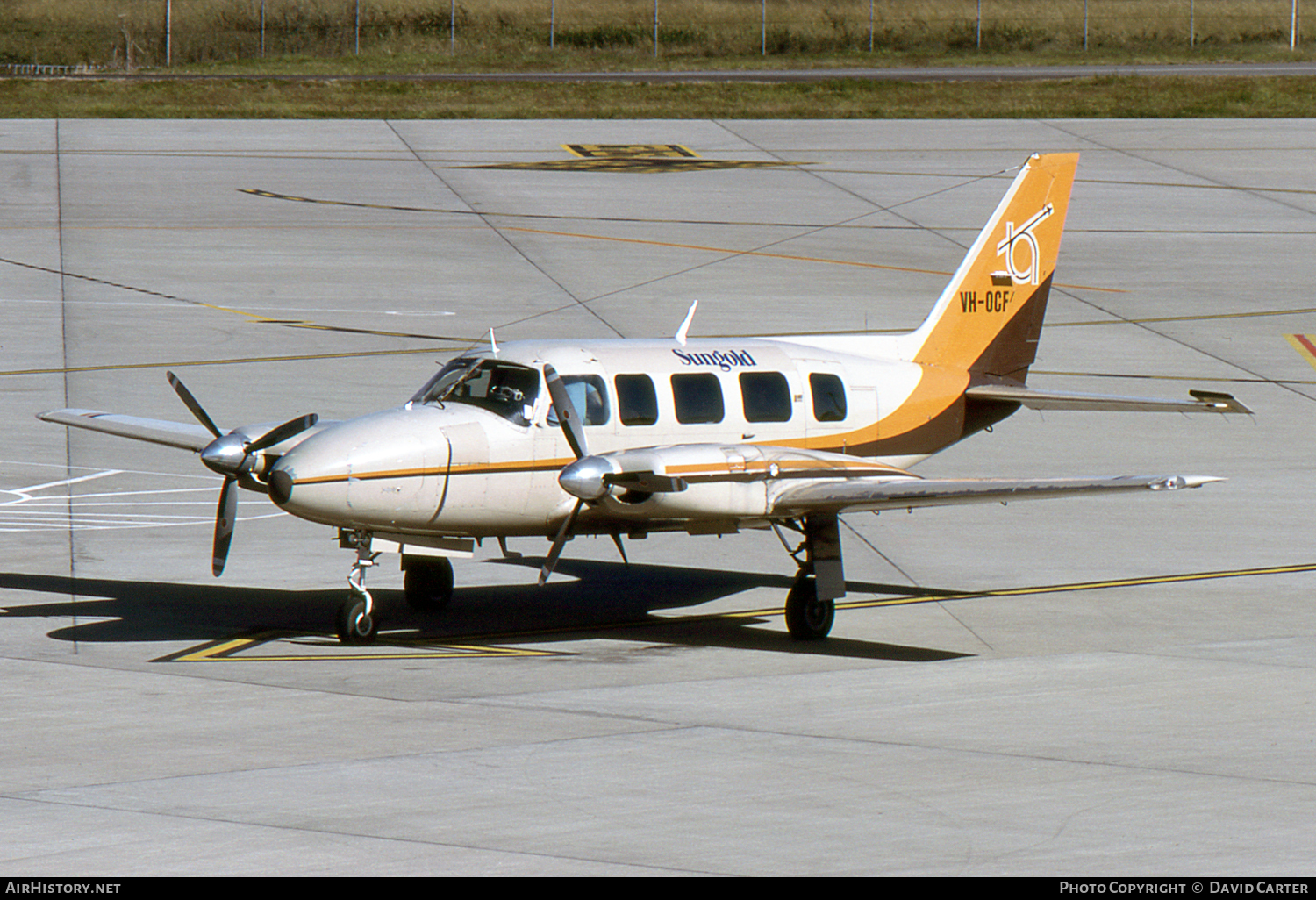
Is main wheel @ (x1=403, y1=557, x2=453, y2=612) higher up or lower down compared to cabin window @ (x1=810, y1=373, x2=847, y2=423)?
lower down

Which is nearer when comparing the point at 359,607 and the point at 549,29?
the point at 359,607

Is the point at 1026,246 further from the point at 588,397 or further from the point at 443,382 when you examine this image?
the point at 443,382

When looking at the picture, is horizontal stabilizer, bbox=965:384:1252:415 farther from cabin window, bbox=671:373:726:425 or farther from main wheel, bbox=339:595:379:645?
main wheel, bbox=339:595:379:645

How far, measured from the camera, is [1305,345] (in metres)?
35.5

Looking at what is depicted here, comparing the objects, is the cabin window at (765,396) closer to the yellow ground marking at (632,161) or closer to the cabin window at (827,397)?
the cabin window at (827,397)

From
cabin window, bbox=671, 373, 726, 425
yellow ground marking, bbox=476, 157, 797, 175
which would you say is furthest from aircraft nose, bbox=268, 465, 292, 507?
yellow ground marking, bbox=476, 157, 797, 175

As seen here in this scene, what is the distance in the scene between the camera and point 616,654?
1725 cm

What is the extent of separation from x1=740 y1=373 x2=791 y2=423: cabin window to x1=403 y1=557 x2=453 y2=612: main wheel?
12.4 feet

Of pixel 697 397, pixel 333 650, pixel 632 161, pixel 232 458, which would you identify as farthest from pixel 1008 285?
pixel 632 161

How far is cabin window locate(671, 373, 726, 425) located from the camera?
18219 millimetres

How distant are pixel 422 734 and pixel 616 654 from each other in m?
3.75

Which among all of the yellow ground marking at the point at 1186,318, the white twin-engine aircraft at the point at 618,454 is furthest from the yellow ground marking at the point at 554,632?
the yellow ground marking at the point at 1186,318

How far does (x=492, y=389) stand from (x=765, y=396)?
120 inches

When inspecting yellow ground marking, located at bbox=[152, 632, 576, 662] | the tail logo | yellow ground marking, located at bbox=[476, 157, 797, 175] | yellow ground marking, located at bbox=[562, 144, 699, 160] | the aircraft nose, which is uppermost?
the tail logo
